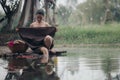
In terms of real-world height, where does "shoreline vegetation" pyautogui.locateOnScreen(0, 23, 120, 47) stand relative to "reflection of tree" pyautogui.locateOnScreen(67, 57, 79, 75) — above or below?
below

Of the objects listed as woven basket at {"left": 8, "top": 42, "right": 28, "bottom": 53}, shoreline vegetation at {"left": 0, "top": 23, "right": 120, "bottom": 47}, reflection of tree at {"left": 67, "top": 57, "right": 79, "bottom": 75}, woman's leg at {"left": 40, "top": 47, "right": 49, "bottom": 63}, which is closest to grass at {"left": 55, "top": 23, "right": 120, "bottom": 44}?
shoreline vegetation at {"left": 0, "top": 23, "right": 120, "bottom": 47}

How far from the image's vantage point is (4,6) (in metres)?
16.3

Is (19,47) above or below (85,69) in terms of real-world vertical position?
above

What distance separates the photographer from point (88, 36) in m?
31.1

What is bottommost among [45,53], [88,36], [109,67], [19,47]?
[88,36]

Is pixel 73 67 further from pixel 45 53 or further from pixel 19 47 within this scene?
pixel 19 47

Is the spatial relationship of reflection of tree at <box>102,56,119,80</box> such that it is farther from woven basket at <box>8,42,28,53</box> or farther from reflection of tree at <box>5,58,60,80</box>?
woven basket at <box>8,42,28,53</box>

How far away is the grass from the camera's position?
29469mm

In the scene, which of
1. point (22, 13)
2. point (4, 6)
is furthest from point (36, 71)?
point (4, 6)

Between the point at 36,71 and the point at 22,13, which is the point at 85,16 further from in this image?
the point at 36,71

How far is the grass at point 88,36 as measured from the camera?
96.7 ft

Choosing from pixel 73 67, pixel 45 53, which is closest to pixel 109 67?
pixel 73 67

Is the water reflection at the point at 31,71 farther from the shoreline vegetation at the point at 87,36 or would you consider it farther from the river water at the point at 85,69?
the shoreline vegetation at the point at 87,36

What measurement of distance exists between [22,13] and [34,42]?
7.32m
